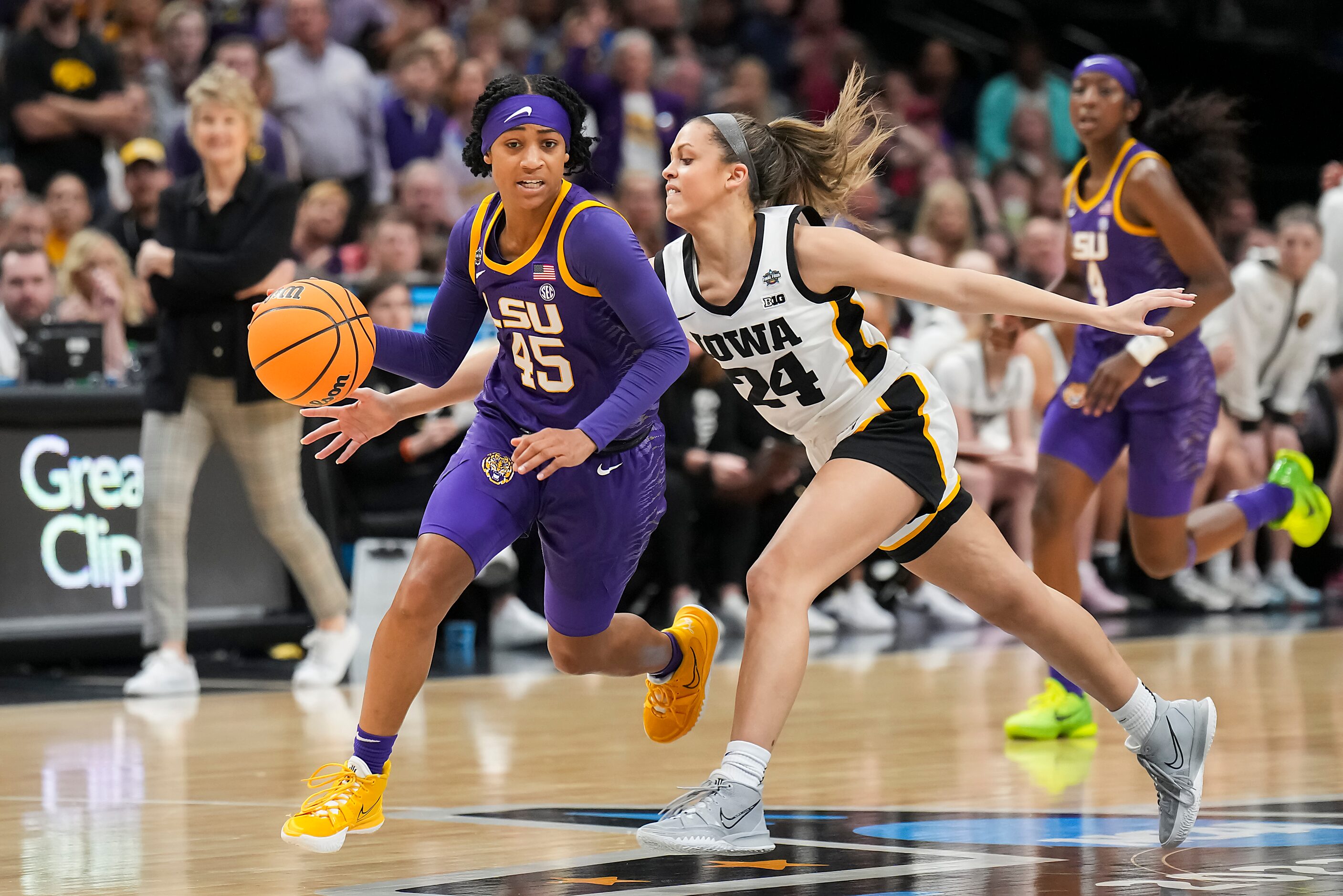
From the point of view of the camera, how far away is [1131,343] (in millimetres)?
5922

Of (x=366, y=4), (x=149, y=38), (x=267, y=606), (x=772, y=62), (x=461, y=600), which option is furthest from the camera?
(x=772, y=62)

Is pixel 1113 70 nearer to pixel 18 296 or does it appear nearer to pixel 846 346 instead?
pixel 846 346

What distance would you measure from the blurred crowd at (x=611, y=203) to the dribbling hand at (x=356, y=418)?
13.1 feet

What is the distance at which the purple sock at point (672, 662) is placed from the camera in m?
5.26

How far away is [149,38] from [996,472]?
19.7 ft

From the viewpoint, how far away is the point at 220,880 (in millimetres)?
4047

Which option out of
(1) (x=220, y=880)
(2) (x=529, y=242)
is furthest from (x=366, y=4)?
(1) (x=220, y=880)

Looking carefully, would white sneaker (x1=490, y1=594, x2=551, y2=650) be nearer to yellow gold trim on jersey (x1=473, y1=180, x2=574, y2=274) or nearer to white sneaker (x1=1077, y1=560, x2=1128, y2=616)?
white sneaker (x1=1077, y1=560, x2=1128, y2=616)

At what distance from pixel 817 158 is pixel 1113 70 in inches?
73.9

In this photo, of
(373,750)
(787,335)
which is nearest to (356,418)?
(373,750)

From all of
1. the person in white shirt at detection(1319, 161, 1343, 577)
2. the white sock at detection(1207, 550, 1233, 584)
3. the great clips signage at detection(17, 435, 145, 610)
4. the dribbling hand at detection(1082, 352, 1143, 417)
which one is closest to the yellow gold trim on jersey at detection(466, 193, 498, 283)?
the dribbling hand at detection(1082, 352, 1143, 417)

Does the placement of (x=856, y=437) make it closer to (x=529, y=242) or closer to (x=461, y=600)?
(x=529, y=242)

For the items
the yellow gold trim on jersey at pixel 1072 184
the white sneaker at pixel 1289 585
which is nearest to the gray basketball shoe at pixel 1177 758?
the yellow gold trim on jersey at pixel 1072 184

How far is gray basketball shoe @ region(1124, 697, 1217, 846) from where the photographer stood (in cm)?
424
